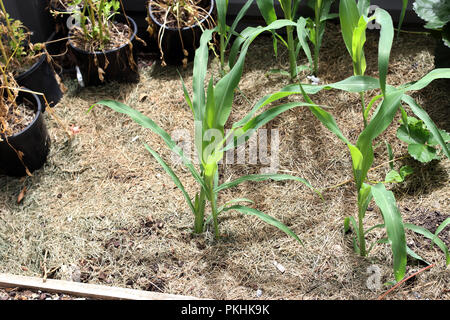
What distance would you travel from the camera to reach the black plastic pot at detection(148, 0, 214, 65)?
2408 millimetres

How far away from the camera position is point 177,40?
2.43 meters

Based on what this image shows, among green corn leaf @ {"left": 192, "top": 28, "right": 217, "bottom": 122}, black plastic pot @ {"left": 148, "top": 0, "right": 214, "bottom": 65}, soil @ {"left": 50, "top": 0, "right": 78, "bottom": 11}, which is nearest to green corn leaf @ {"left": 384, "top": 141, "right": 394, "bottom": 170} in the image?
green corn leaf @ {"left": 192, "top": 28, "right": 217, "bottom": 122}

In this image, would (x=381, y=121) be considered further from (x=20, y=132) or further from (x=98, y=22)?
(x=98, y=22)

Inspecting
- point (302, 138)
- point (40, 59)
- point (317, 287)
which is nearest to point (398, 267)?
point (317, 287)

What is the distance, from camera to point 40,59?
227 cm

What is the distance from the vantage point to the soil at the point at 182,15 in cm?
241

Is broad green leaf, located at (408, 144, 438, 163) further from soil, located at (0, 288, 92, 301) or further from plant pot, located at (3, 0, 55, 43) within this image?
plant pot, located at (3, 0, 55, 43)

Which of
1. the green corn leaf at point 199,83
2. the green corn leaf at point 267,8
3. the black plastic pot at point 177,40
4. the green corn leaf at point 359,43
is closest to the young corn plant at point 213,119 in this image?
the green corn leaf at point 199,83

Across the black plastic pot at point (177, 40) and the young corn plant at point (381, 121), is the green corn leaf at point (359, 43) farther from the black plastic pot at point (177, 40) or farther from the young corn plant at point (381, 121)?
the black plastic pot at point (177, 40)

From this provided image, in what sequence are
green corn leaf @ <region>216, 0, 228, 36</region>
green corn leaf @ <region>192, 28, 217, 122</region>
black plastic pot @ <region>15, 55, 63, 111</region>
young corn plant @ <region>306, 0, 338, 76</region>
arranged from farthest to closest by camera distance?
black plastic pot @ <region>15, 55, 63, 111</region> < young corn plant @ <region>306, 0, 338, 76</region> < green corn leaf @ <region>216, 0, 228, 36</region> < green corn leaf @ <region>192, 28, 217, 122</region>

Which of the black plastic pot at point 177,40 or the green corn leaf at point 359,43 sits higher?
the green corn leaf at point 359,43

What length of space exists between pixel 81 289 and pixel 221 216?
545mm

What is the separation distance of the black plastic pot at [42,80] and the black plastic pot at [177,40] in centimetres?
53

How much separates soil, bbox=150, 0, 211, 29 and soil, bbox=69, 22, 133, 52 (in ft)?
0.55
